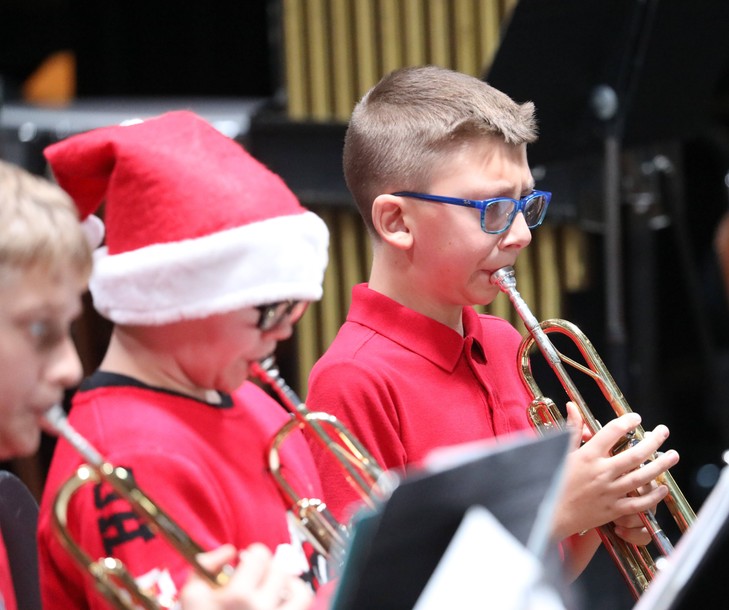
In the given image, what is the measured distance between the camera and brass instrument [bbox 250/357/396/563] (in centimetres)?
132

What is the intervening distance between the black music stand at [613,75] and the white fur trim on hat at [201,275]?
1.21 meters

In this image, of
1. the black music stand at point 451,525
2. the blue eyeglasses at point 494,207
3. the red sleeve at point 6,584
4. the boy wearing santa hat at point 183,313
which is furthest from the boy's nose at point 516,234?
the red sleeve at point 6,584

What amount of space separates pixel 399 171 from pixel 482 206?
130mm

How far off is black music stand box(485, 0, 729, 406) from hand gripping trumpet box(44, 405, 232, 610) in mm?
1448

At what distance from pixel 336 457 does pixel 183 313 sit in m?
0.23

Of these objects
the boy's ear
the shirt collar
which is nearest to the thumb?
the shirt collar

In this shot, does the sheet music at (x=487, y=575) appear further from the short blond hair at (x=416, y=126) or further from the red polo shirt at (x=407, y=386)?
the short blond hair at (x=416, y=126)

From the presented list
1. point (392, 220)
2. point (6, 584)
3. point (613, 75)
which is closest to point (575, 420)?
point (392, 220)

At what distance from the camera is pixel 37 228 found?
1.09 meters

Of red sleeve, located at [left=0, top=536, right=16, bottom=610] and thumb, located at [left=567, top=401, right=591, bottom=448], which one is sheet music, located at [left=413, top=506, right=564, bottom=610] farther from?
thumb, located at [left=567, top=401, right=591, bottom=448]

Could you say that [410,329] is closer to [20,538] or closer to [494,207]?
[494,207]

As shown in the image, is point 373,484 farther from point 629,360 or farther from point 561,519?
point 629,360

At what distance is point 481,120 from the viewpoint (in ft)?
5.41

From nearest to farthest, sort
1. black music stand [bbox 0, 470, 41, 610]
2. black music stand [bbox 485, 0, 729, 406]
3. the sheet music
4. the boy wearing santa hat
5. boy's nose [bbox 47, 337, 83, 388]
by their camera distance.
Result: 1. the sheet music
2. boy's nose [bbox 47, 337, 83, 388]
3. the boy wearing santa hat
4. black music stand [bbox 0, 470, 41, 610]
5. black music stand [bbox 485, 0, 729, 406]
